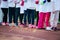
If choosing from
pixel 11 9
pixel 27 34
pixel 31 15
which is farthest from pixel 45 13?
pixel 11 9

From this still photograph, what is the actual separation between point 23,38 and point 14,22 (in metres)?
1.67

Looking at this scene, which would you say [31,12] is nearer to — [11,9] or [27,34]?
[11,9]

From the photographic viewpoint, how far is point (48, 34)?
188 inches

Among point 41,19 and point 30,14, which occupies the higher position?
point 30,14

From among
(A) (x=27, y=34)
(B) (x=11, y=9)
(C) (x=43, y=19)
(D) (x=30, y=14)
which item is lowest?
(A) (x=27, y=34)

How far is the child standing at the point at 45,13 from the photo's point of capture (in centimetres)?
518

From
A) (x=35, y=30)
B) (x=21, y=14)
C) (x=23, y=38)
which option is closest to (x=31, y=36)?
(x=23, y=38)

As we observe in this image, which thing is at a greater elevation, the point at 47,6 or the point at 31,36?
the point at 47,6

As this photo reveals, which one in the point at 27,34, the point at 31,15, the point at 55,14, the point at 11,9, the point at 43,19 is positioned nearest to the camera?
the point at 27,34

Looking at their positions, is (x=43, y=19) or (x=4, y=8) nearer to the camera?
(x=43, y=19)

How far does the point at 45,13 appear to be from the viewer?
211 inches

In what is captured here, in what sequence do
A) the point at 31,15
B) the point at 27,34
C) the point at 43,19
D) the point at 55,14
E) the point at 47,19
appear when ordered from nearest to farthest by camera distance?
the point at 27,34 < the point at 55,14 < the point at 47,19 < the point at 43,19 < the point at 31,15

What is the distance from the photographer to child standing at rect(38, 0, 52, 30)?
17.0 ft

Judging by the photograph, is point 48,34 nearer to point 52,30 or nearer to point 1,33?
point 52,30
